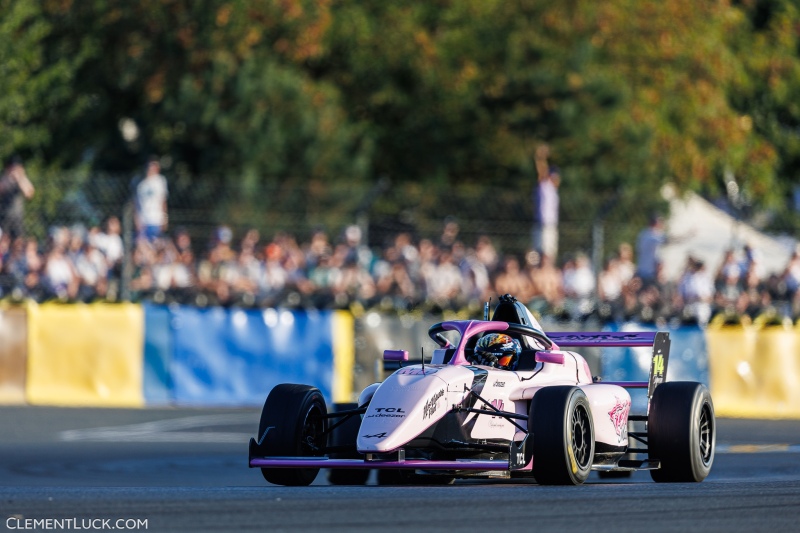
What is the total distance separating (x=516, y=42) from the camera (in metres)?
30.7

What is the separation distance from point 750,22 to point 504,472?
30.7m

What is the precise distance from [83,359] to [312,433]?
7993 mm

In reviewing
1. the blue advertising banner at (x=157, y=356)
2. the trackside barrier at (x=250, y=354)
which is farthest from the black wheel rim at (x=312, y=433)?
the blue advertising banner at (x=157, y=356)

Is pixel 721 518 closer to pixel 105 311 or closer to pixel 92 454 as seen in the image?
pixel 92 454

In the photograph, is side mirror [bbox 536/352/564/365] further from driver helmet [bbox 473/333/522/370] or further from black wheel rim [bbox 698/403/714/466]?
black wheel rim [bbox 698/403/714/466]

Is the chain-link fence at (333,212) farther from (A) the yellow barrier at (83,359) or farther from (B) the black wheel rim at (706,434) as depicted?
(B) the black wheel rim at (706,434)

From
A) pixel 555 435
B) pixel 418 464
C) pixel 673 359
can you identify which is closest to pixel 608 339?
pixel 555 435

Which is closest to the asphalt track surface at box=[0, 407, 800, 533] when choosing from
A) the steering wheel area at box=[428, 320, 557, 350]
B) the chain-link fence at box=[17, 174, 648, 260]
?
the steering wheel area at box=[428, 320, 557, 350]

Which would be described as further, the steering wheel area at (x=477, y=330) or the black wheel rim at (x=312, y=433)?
the steering wheel area at (x=477, y=330)

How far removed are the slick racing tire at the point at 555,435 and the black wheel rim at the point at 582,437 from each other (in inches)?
3.6

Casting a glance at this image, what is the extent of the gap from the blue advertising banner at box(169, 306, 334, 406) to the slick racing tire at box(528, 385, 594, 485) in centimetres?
836

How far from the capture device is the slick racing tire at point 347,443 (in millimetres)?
10070

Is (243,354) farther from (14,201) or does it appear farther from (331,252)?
(14,201)

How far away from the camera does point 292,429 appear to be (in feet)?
31.6
